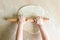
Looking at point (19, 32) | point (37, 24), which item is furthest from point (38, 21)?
point (19, 32)

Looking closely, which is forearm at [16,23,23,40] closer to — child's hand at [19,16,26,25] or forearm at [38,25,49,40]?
child's hand at [19,16,26,25]

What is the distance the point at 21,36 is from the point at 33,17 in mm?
179

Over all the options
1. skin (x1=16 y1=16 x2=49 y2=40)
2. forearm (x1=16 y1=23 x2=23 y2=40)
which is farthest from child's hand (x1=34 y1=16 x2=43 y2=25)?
forearm (x1=16 y1=23 x2=23 y2=40)

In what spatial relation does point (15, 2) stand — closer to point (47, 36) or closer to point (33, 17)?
point (33, 17)

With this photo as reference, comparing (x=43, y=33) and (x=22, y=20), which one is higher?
(x=22, y=20)

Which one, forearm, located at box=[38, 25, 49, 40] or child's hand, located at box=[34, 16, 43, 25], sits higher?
child's hand, located at box=[34, 16, 43, 25]

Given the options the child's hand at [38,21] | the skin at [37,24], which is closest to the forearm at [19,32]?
the skin at [37,24]

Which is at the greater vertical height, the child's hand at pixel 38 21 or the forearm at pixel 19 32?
the child's hand at pixel 38 21

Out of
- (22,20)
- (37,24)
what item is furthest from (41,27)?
(22,20)

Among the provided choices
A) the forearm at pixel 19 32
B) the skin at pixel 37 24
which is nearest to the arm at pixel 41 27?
the skin at pixel 37 24

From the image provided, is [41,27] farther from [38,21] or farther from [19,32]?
[19,32]

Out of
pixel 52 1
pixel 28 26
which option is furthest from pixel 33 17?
pixel 52 1

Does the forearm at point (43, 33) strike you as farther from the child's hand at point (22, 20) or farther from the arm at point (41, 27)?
the child's hand at point (22, 20)

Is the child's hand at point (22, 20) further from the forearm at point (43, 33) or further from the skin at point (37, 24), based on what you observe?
the forearm at point (43, 33)
